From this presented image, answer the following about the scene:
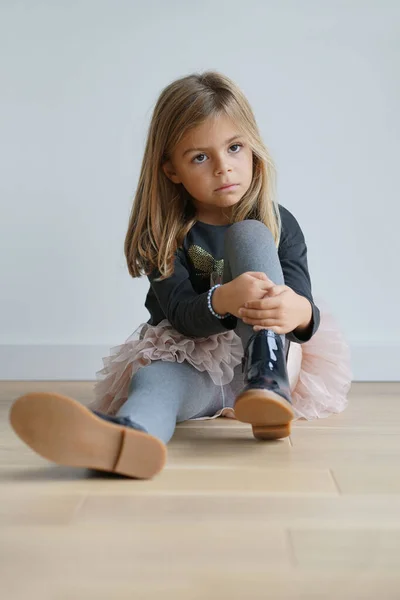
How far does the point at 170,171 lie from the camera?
4.72ft

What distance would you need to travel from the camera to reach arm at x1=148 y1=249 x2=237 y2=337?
1.25 metres

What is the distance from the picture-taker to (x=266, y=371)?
108cm

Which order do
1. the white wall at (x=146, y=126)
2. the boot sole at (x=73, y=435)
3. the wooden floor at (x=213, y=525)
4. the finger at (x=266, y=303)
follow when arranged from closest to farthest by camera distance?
1. the wooden floor at (x=213, y=525)
2. the boot sole at (x=73, y=435)
3. the finger at (x=266, y=303)
4. the white wall at (x=146, y=126)

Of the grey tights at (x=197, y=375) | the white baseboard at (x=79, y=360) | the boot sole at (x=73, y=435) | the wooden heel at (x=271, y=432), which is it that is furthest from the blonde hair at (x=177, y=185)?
the white baseboard at (x=79, y=360)

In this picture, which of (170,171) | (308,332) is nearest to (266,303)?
(308,332)

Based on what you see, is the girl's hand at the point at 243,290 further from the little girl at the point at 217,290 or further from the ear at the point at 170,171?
the ear at the point at 170,171

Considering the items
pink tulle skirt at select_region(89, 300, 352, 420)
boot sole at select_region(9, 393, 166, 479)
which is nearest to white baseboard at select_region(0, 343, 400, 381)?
pink tulle skirt at select_region(89, 300, 352, 420)

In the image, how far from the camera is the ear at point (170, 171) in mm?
1430

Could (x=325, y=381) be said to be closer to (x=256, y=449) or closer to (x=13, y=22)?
(x=256, y=449)

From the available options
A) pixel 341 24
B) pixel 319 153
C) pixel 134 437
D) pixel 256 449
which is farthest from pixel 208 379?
pixel 341 24

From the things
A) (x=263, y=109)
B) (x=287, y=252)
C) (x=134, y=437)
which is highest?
(x=263, y=109)

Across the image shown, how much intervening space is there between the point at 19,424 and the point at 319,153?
4.15 ft

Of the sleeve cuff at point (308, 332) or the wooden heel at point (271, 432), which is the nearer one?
the wooden heel at point (271, 432)

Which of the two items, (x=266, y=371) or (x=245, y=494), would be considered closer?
(x=245, y=494)
